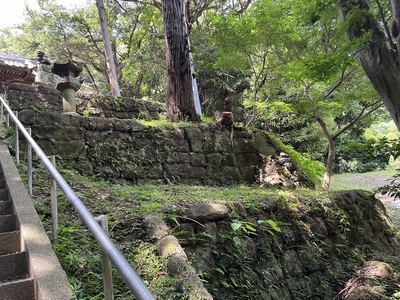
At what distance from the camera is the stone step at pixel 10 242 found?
2.30 metres

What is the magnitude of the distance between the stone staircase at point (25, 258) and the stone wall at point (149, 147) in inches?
95.2

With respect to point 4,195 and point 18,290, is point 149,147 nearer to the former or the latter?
point 4,195

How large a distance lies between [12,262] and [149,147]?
4.19 m

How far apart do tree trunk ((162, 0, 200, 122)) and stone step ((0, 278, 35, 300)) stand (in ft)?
19.8

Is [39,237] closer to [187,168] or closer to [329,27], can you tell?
[187,168]

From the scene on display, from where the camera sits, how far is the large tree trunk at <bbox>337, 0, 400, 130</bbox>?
447cm

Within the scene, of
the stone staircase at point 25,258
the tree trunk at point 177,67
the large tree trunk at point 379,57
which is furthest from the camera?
the tree trunk at point 177,67

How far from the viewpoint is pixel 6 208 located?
2.83 meters

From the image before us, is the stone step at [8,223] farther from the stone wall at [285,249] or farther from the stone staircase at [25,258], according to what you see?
the stone wall at [285,249]

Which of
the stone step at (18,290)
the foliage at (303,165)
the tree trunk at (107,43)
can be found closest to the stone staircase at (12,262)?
the stone step at (18,290)

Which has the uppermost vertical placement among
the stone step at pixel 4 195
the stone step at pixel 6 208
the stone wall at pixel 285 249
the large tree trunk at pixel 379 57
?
the large tree trunk at pixel 379 57

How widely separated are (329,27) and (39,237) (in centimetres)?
636

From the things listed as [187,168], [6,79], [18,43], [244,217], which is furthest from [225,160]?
[18,43]

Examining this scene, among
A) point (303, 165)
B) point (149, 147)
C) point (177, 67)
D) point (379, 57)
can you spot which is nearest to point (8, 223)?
point (149, 147)
